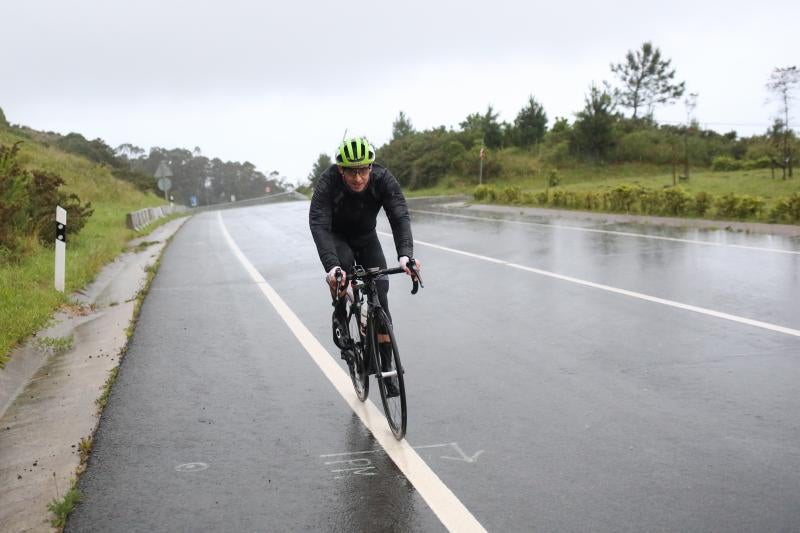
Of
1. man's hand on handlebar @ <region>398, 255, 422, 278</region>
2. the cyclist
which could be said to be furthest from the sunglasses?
man's hand on handlebar @ <region>398, 255, 422, 278</region>

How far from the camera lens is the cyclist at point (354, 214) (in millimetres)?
5359

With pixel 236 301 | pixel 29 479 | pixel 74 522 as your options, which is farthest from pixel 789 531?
pixel 236 301

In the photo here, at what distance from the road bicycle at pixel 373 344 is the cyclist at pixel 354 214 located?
0.05 meters

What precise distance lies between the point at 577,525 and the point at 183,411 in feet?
10.4

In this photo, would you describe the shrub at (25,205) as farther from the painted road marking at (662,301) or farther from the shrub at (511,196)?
the shrub at (511,196)

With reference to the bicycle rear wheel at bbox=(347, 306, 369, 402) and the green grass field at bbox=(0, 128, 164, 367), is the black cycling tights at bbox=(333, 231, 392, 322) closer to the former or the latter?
the bicycle rear wheel at bbox=(347, 306, 369, 402)

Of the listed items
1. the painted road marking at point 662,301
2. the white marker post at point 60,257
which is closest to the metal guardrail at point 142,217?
the white marker post at point 60,257

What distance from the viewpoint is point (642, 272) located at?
38.5 feet

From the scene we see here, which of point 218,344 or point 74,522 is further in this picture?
point 218,344

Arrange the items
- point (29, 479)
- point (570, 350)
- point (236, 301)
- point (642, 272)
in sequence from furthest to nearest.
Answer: point (642, 272) < point (236, 301) < point (570, 350) < point (29, 479)

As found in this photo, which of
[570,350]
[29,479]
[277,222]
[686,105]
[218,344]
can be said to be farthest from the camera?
[686,105]

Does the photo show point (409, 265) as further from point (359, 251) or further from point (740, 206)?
point (740, 206)

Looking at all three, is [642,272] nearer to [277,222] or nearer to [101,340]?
[101,340]

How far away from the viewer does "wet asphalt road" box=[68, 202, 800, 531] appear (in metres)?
3.93
